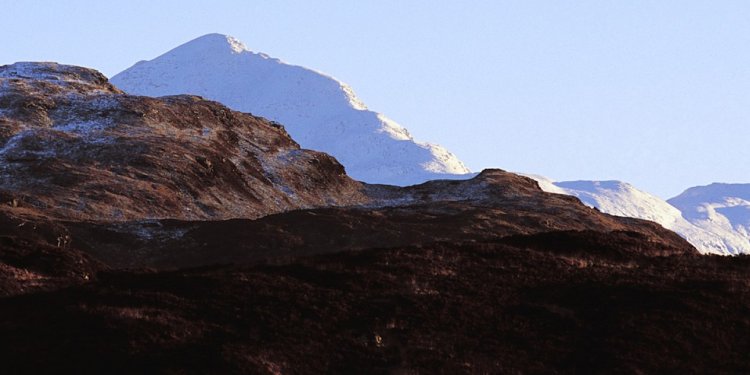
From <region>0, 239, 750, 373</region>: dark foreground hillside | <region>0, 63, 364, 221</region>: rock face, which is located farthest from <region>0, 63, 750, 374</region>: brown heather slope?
<region>0, 63, 364, 221</region>: rock face

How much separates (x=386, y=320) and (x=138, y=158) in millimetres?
88738

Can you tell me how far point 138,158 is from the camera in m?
118

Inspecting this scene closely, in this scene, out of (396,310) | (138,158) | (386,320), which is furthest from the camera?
(138,158)

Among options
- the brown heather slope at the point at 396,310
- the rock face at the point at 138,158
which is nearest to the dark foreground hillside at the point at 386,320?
the brown heather slope at the point at 396,310

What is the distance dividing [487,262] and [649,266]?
20.0 feet

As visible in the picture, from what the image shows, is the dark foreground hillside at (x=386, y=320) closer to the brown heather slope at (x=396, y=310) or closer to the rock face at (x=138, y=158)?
the brown heather slope at (x=396, y=310)

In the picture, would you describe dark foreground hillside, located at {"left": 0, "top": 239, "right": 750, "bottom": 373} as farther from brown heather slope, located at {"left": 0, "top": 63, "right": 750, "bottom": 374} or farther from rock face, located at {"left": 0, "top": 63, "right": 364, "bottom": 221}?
rock face, located at {"left": 0, "top": 63, "right": 364, "bottom": 221}

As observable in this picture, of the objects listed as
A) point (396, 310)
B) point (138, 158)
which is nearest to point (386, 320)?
point (396, 310)

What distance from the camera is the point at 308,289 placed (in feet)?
117

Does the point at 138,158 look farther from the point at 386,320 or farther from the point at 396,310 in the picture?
the point at 386,320

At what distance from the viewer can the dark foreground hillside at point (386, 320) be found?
29297 mm

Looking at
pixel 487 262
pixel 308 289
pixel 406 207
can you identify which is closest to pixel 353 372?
pixel 308 289

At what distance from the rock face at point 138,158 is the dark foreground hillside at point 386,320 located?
184ft

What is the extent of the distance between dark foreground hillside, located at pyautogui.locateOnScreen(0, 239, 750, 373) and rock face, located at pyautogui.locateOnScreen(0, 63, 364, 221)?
5601cm
